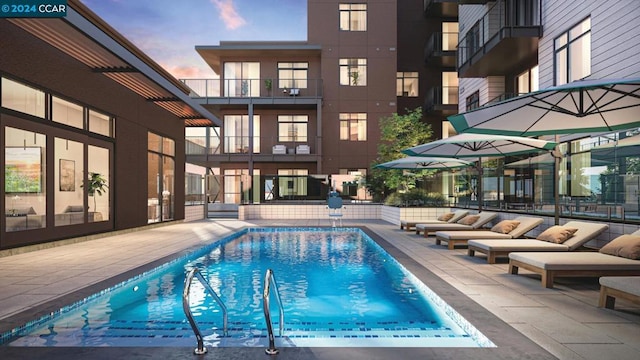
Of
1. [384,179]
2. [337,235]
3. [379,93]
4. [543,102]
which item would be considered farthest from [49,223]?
[379,93]

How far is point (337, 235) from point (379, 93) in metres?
13.2

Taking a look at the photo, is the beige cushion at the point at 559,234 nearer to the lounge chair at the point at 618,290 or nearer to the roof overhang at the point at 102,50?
the lounge chair at the point at 618,290

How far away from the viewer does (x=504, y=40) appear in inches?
491

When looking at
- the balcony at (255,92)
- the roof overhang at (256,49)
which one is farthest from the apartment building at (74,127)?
the roof overhang at (256,49)

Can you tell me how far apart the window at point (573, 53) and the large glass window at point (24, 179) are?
1203 cm

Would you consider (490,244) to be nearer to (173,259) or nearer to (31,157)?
(173,259)

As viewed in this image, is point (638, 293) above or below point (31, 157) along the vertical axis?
below

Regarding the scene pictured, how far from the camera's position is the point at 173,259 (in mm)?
7488

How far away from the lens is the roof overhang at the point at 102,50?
6.87m

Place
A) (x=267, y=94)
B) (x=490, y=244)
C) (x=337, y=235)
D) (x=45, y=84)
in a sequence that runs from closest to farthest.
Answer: (x=490, y=244) < (x=45, y=84) < (x=337, y=235) < (x=267, y=94)

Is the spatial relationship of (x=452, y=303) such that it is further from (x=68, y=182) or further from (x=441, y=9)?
(x=441, y=9)

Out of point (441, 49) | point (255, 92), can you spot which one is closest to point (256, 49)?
point (255, 92)

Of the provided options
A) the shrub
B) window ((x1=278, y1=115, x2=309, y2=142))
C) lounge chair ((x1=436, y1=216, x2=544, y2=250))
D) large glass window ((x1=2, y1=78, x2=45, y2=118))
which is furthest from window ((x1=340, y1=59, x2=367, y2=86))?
large glass window ((x1=2, y1=78, x2=45, y2=118))

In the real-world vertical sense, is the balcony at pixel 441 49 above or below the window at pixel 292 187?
above
